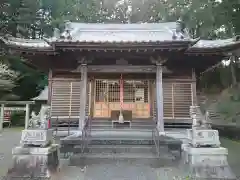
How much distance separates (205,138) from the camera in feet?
19.8

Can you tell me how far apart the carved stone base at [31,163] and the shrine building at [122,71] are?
3.23 meters

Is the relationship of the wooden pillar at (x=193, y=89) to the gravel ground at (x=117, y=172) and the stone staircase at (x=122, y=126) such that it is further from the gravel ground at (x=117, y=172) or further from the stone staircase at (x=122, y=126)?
the gravel ground at (x=117, y=172)

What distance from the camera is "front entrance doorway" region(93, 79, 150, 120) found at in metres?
11.3

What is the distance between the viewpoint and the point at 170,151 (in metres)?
7.81

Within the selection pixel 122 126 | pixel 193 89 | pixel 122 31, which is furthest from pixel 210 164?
pixel 122 31

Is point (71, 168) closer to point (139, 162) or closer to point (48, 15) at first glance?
point (139, 162)

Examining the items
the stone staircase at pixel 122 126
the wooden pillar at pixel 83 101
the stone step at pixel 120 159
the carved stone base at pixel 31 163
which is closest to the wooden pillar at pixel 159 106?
the stone staircase at pixel 122 126

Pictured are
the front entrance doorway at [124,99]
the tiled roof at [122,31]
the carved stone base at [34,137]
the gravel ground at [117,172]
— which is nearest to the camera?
the gravel ground at [117,172]

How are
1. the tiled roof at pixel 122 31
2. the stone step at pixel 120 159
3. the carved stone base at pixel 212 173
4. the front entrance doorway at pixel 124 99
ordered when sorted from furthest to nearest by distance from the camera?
1. the tiled roof at pixel 122 31
2. the front entrance doorway at pixel 124 99
3. the stone step at pixel 120 159
4. the carved stone base at pixel 212 173

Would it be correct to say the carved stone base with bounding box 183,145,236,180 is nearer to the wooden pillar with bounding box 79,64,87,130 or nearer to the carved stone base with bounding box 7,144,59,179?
the carved stone base with bounding box 7,144,59,179

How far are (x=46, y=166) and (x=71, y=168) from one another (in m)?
0.99

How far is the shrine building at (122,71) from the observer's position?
8727 millimetres

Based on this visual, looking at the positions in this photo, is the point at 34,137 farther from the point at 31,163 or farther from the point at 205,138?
the point at 205,138

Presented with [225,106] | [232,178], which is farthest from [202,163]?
[225,106]
